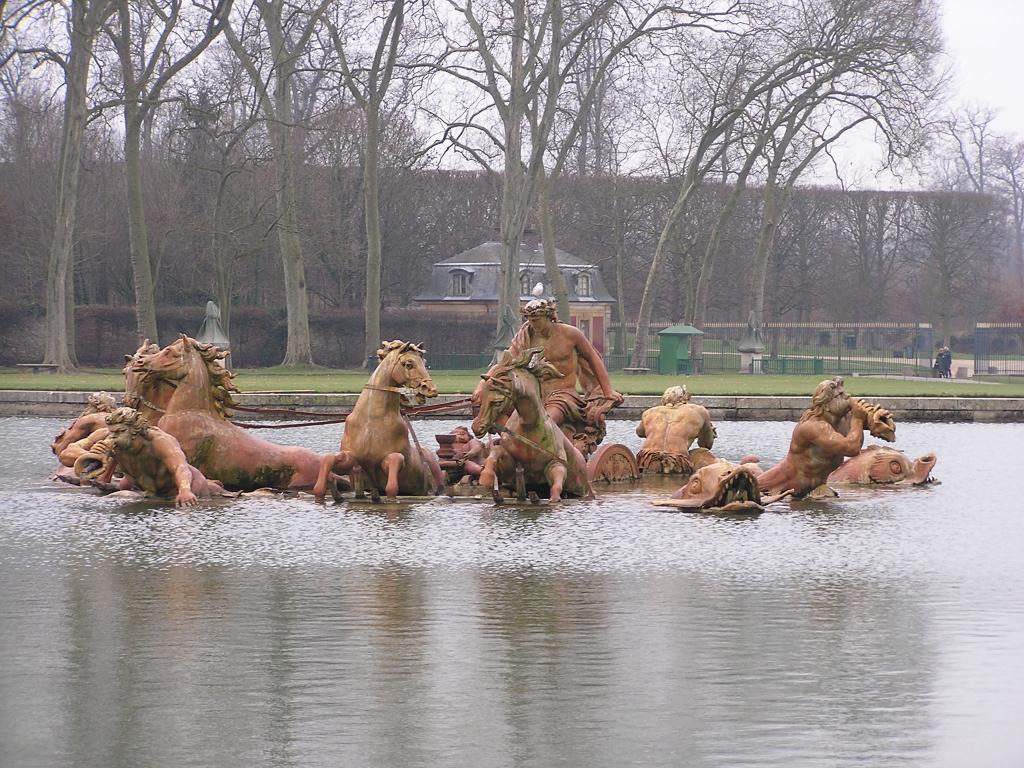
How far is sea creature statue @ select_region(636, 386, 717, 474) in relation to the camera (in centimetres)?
1564

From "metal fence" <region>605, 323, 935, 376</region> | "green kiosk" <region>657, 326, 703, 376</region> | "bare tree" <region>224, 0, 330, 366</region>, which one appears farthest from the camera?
"metal fence" <region>605, 323, 935, 376</region>

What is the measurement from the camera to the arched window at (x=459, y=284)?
64.2 m

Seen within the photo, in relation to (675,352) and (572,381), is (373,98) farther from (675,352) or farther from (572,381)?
(572,381)

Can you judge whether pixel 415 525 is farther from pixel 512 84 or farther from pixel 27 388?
pixel 512 84

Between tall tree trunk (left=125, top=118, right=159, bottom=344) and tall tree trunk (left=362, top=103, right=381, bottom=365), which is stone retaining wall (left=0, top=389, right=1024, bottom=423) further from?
tall tree trunk (left=362, top=103, right=381, bottom=365)

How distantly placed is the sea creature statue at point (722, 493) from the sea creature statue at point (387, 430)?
78.1 inches

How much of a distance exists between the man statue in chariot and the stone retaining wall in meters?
9.84

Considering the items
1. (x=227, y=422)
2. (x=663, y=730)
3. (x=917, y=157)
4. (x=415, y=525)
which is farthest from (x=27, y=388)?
(x=917, y=157)

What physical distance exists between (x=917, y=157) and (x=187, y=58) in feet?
67.6

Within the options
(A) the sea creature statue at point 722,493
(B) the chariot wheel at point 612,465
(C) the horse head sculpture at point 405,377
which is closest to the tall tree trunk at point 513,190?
(B) the chariot wheel at point 612,465

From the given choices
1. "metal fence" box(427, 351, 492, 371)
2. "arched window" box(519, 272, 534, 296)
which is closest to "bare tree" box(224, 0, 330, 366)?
"metal fence" box(427, 351, 492, 371)

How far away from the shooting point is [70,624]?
810cm

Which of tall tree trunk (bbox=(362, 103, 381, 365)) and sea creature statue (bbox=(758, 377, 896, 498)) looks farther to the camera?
tall tree trunk (bbox=(362, 103, 381, 365))

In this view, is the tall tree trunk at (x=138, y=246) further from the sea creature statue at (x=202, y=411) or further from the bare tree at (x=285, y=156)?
A: the sea creature statue at (x=202, y=411)
